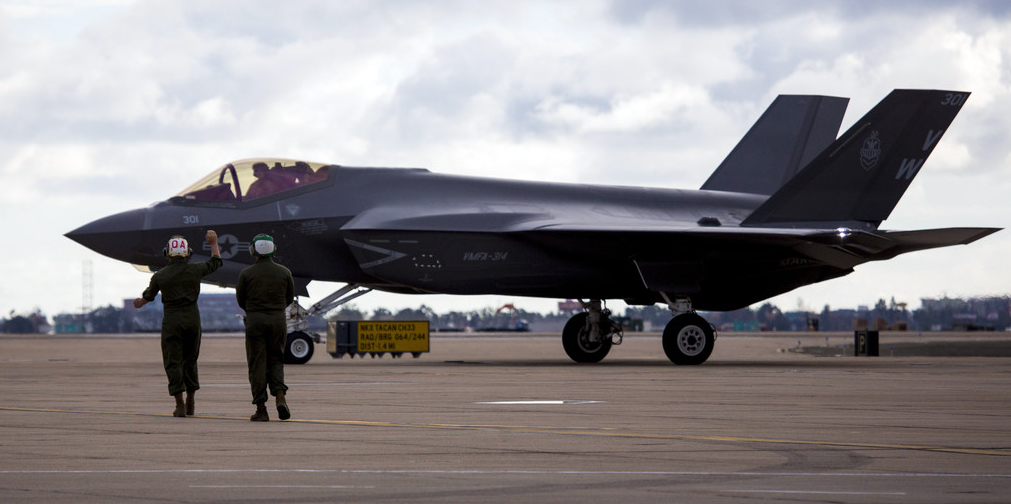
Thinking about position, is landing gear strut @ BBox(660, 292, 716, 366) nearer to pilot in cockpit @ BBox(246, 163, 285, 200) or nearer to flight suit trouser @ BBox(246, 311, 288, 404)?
pilot in cockpit @ BBox(246, 163, 285, 200)

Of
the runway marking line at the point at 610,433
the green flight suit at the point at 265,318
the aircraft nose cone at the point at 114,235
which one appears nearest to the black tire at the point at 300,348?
the aircraft nose cone at the point at 114,235

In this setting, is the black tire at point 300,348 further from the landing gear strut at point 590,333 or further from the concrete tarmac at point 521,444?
the concrete tarmac at point 521,444

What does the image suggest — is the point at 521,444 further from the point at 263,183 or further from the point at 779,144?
the point at 779,144

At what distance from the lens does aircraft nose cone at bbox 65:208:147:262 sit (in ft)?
82.1

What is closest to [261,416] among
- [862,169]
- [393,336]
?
[862,169]

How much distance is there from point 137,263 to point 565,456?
18.4 metres

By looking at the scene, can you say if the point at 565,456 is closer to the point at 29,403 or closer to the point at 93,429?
the point at 93,429

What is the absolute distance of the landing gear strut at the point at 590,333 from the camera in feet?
86.8

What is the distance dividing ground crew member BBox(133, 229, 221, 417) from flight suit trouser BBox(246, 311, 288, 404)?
813 mm

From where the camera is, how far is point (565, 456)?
8688 millimetres

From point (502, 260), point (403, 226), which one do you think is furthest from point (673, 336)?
point (403, 226)

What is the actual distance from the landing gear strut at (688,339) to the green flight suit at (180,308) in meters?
12.4

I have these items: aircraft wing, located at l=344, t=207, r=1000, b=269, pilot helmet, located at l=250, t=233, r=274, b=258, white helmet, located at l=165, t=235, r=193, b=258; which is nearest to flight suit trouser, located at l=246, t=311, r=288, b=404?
pilot helmet, located at l=250, t=233, r=274, b=258

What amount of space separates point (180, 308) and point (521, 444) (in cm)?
503
